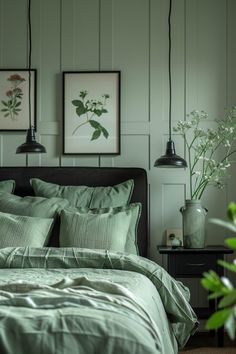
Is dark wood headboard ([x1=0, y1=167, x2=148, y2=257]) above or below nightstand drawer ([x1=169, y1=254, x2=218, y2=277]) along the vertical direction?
above

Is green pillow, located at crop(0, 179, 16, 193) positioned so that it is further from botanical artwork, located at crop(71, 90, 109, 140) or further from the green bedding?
the green bedding

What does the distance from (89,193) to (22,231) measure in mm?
754

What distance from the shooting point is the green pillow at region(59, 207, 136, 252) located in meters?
3.74

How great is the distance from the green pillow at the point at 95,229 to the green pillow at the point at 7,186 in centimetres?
58

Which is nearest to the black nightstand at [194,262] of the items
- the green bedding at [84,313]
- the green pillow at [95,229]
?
the green pillow at [95,229]

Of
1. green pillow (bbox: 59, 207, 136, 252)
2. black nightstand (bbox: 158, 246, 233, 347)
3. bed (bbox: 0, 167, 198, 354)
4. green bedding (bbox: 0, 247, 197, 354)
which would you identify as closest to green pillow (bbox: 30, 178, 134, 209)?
bed (bbox: 0, 167, 198, 354)

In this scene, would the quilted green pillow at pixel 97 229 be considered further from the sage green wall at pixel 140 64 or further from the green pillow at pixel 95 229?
the sage green wall at pixel 140 64

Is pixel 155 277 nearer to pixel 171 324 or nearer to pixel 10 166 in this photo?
pixel 171 324

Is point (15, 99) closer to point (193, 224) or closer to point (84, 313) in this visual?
point (193, 224)

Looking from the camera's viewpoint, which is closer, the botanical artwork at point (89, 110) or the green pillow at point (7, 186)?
the green pillow at point (7, 186)

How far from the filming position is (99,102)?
15.4 feet

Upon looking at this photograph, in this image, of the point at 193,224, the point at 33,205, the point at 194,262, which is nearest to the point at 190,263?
the point at 194,262

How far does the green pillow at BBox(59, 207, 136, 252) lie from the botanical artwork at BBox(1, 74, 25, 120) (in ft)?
3.84

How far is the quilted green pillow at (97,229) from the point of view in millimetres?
3742
